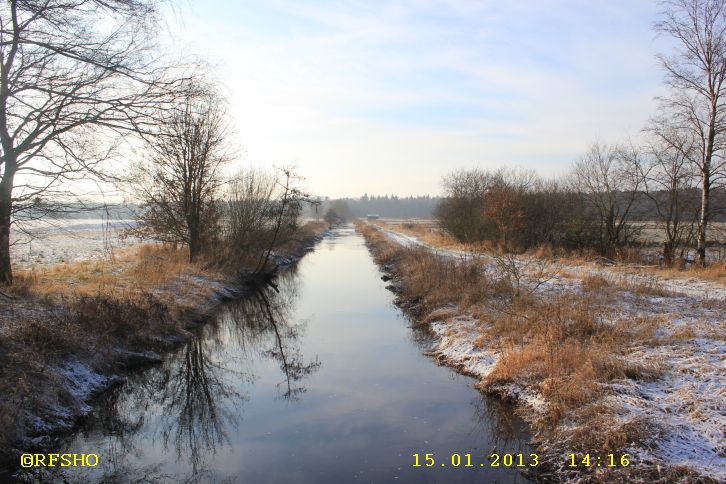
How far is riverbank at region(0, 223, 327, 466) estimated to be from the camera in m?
6.44

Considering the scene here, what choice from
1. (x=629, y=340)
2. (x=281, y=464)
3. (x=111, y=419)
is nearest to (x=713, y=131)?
(x=629, y=340)

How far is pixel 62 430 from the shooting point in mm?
6660

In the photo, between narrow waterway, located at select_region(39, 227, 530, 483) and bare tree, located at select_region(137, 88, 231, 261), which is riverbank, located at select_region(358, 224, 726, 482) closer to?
narrow waterway, located at select_region(39, 227, 530, 483)

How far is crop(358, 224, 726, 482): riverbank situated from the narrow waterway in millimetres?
597

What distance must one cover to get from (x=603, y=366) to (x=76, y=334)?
9.10 metres

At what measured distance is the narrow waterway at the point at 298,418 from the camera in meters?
5.93

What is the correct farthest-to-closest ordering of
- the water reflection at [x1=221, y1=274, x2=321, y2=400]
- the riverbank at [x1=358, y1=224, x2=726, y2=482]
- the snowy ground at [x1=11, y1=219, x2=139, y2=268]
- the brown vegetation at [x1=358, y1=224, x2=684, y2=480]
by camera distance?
the water reflection at [x1=221, y1=274, x2=321, y2=400] → the snowy ground at [x1=11, y1=219, x2=139, y2=268] → the brown vegetation at [x1=358, y1=224, x2=684, y2=480] → the riverbank at [x1=358, y1=224, x2=726, y2=482]

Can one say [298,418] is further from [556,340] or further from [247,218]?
[247,218]

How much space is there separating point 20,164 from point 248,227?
15258 millimetres

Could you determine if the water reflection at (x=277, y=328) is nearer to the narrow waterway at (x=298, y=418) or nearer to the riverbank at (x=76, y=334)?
the narrow waterway at (x=298, y=418)

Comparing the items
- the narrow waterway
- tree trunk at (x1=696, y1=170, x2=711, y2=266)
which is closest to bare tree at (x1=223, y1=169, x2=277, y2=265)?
the narrow waterway

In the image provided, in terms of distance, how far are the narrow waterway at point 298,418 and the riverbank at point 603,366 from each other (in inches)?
23.5

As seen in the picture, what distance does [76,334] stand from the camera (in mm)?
8555

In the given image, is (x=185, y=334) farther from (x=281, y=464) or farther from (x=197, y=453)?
(x=281, y=464)
